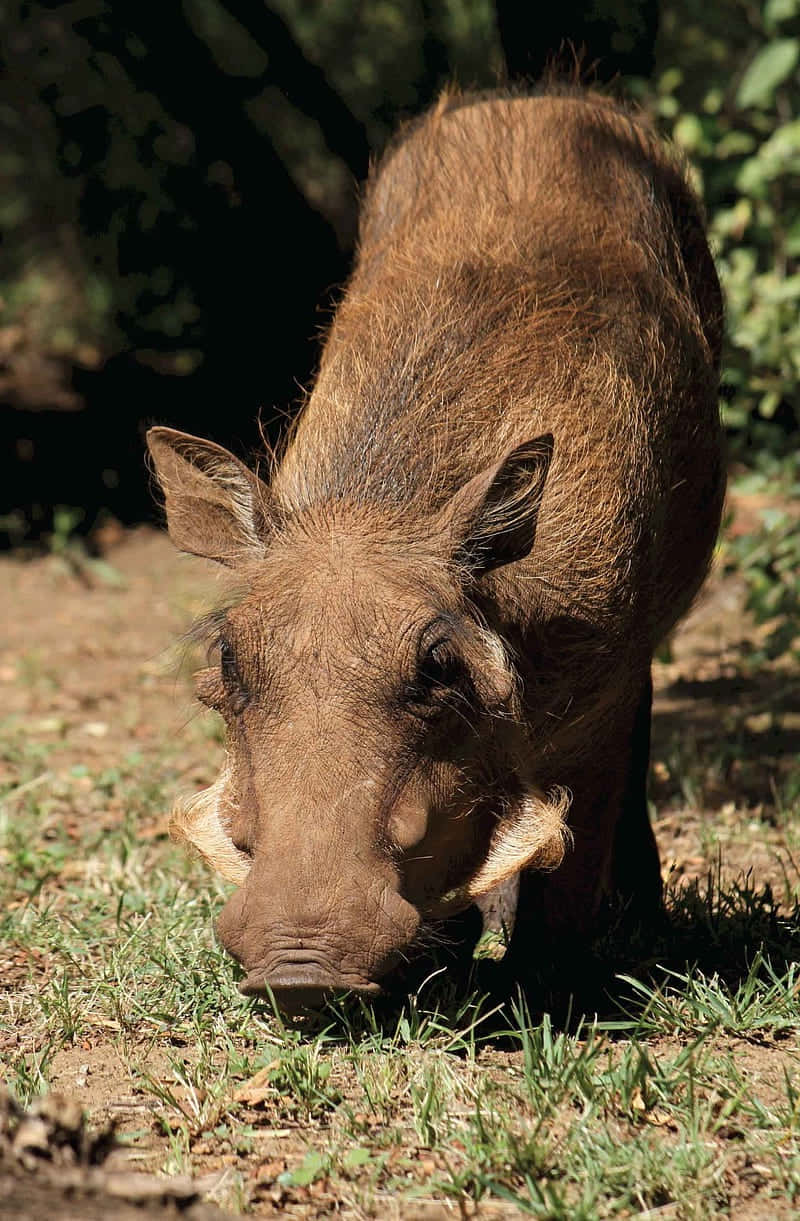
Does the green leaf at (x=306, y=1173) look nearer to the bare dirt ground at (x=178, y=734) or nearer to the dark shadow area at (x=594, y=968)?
the bare dirt ground at (x=178, y=734)

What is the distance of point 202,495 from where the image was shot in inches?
132

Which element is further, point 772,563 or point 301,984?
point 772,563

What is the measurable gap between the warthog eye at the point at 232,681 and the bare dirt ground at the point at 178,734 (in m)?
0.31

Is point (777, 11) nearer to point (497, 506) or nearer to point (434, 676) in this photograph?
point (497, 506)

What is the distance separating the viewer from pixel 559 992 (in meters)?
3.50

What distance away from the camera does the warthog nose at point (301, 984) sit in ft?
8.89

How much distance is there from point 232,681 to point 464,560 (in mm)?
526

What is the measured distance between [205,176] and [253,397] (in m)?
1.45

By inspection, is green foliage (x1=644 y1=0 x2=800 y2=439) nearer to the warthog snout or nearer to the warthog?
the warthog

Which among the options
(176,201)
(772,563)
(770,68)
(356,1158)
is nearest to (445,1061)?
(356,1158)

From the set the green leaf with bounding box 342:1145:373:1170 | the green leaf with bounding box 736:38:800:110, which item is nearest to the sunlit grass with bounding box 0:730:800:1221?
the green leaf with bounding box 342:1145:373:1170

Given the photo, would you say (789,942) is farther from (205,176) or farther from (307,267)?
(205,176)

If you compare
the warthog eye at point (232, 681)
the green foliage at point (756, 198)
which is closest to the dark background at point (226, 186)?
the green foliage at point (756, 198)

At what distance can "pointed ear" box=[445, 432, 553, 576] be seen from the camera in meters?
3.09
